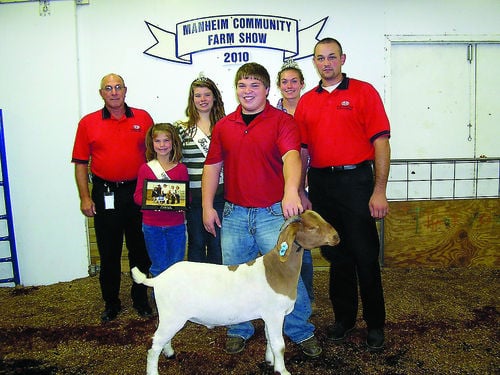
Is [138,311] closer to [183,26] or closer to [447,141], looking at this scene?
[183,26]

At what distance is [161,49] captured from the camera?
17.8 feet

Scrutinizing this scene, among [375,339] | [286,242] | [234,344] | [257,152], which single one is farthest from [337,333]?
[257,152]

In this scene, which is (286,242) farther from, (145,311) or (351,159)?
(145,311)

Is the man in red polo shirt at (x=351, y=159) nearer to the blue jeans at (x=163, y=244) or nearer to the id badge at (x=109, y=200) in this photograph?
the blue jeans at (x=163, y=244)

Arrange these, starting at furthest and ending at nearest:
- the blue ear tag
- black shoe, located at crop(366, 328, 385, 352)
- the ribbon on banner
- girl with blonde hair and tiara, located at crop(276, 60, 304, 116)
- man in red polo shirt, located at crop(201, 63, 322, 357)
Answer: the ribbon on banner, girl with blonde hair and tiara, located at crop(276, 60, 304, 116), black shoe, located at crop(366, 328, 385, 352), man in red polo shirt, located at crop(201, 63, 322, 357), the blue ear tag

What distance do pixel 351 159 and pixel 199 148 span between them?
128 cm

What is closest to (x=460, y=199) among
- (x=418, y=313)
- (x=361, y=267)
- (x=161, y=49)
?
(x=418, y=313)

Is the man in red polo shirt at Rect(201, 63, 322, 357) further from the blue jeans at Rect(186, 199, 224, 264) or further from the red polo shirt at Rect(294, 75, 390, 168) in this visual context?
the blue jeans at Rect(186, 199, 224, 264)

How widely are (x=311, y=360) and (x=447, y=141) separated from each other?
3806 millimetres

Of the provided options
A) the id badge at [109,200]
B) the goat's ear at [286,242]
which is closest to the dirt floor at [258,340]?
the goat's ear at [286,242]

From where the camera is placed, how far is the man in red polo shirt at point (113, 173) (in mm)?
3971

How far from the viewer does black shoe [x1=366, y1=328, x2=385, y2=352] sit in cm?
336

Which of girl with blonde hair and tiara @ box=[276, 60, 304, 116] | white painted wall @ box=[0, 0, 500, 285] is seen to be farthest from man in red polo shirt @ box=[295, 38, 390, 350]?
white painted wall @ box=[0, 0, 500, 285]

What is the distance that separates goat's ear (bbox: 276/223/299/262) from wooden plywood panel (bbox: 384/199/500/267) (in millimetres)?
3198
